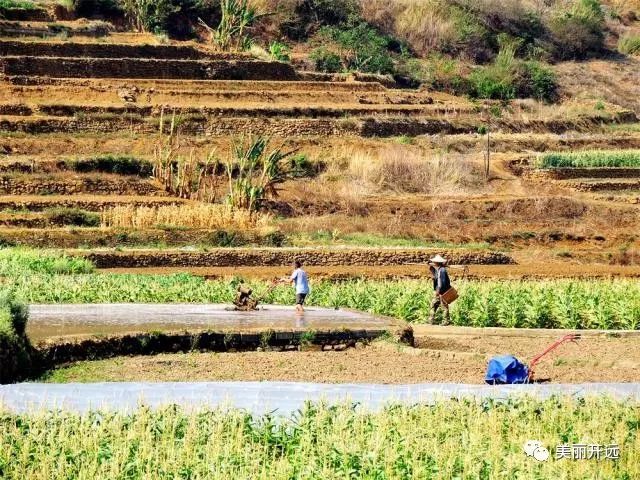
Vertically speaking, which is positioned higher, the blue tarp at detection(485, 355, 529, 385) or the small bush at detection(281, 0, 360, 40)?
the blue tarp at detection(485, 355, 529, 385)

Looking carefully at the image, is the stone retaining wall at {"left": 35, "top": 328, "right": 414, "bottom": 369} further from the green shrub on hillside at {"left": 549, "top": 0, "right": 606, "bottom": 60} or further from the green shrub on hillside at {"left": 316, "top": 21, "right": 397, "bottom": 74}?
the green shrub on hillside at {"left": 549, "top": 0, "right": 606, "bottom": 60}

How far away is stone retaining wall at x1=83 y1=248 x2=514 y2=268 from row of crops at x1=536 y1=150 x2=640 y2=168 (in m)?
13.5

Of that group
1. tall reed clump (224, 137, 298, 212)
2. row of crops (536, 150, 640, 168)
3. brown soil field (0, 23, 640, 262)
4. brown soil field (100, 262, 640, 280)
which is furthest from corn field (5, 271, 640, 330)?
row of crops (536, 150, 640, 168)

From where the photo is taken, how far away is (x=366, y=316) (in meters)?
22.0

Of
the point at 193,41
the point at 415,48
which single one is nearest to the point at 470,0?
the point at 415,48

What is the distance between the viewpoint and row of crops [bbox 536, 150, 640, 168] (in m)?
45.3

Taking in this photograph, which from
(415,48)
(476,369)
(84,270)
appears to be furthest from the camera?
(415,48)

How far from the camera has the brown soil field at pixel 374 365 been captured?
1695 centimetres

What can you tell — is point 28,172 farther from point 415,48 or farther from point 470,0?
point 470,0

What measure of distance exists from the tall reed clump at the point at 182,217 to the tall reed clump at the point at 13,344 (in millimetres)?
14864

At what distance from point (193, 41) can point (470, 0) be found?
20115 mm

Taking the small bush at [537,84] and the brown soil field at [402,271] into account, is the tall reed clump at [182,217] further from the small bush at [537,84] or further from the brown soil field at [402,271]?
the small bush at [537,84]

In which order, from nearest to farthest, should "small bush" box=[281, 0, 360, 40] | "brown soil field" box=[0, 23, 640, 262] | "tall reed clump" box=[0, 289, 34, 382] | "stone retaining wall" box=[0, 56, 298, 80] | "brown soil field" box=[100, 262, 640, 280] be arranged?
"tall reed clump" box=[0, 289, 34, 382] < "brown soil field" box=[100, 262, 640, 280] < "brown soil field" box=[0, 23, 640, 262] < "stone retaining wall" box=[0, 56, 298, 80] < "small bush" box=[281, 0, 360, 40]

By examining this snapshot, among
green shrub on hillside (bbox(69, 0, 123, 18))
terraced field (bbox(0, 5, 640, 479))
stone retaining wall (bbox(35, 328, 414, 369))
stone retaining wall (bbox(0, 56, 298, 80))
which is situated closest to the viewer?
terraced field (bbox(0, 5, 640, 479))
